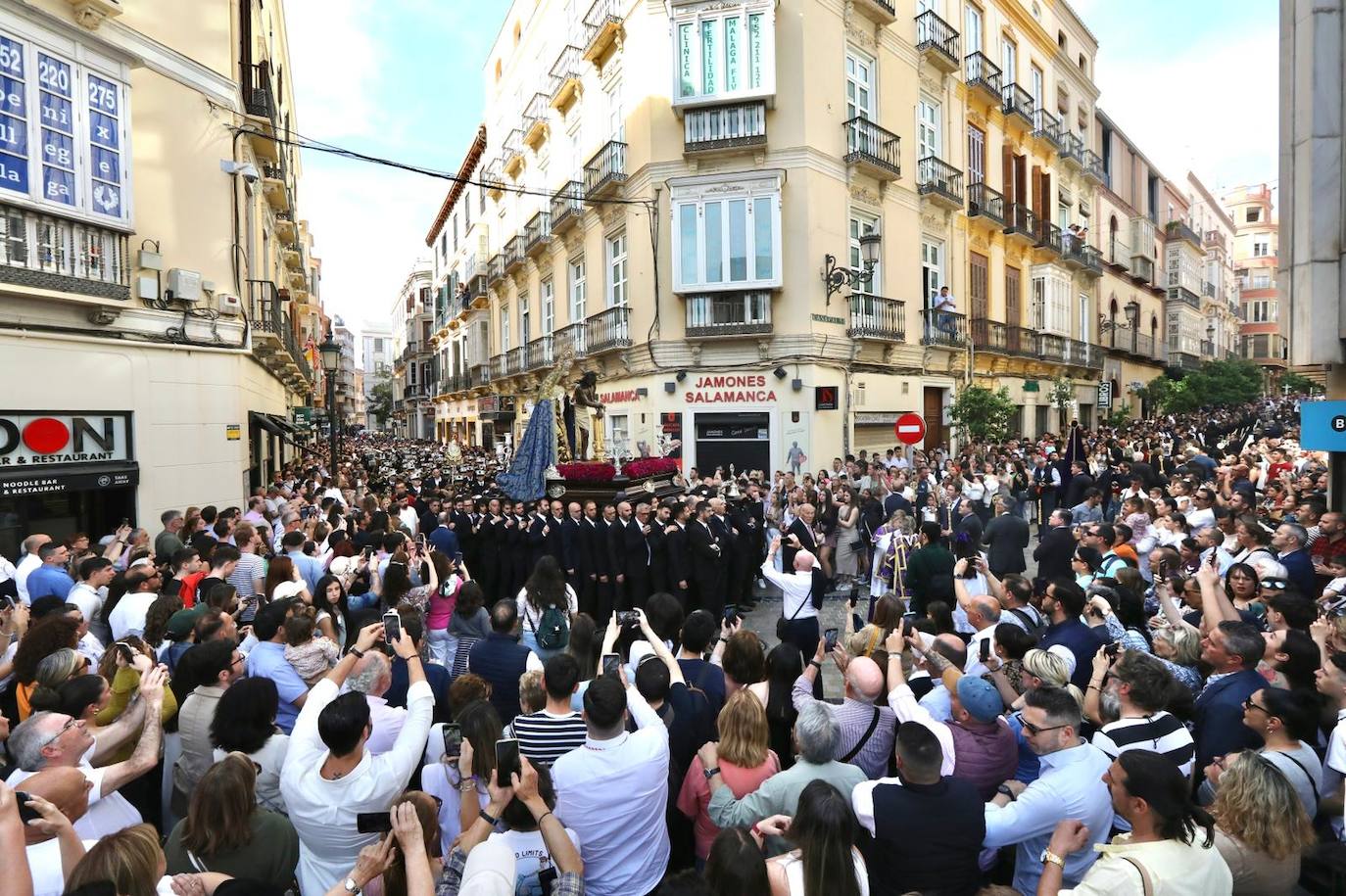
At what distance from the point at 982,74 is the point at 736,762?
2637 cm

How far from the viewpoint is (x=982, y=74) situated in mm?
24078

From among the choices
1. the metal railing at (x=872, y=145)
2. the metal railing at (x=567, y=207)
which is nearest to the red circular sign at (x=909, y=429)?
the metal railing at (x=872, y=145)

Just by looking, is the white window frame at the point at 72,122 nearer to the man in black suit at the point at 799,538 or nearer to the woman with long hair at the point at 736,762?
the man in black suit at the point at 799,538

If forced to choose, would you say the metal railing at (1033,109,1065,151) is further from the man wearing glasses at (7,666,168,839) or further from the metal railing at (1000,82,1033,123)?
the man wearing glasses at (7,666,168,839)

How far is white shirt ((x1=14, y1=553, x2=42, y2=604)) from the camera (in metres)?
6.62

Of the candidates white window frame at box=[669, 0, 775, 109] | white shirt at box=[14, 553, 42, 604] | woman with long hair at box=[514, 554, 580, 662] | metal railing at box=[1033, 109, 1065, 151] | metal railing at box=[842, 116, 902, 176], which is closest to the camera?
woman with long hair at box=[514, 554, 580, 662]

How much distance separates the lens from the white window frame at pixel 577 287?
24.0 m

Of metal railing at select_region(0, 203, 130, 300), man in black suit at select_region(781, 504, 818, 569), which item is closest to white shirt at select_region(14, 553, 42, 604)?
metal railing at select_region(0, 203, 130, 300)

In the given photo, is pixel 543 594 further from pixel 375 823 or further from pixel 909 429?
pixel 909 429

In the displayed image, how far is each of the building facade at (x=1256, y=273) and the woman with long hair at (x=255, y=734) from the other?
76174mm

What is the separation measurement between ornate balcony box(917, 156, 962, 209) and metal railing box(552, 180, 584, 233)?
9.92 metres

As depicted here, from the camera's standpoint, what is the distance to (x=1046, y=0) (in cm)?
2909

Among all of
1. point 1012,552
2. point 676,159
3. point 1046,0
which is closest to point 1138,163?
point 1046,0

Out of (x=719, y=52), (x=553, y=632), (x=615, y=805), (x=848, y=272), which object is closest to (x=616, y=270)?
(x=719, y=52)
